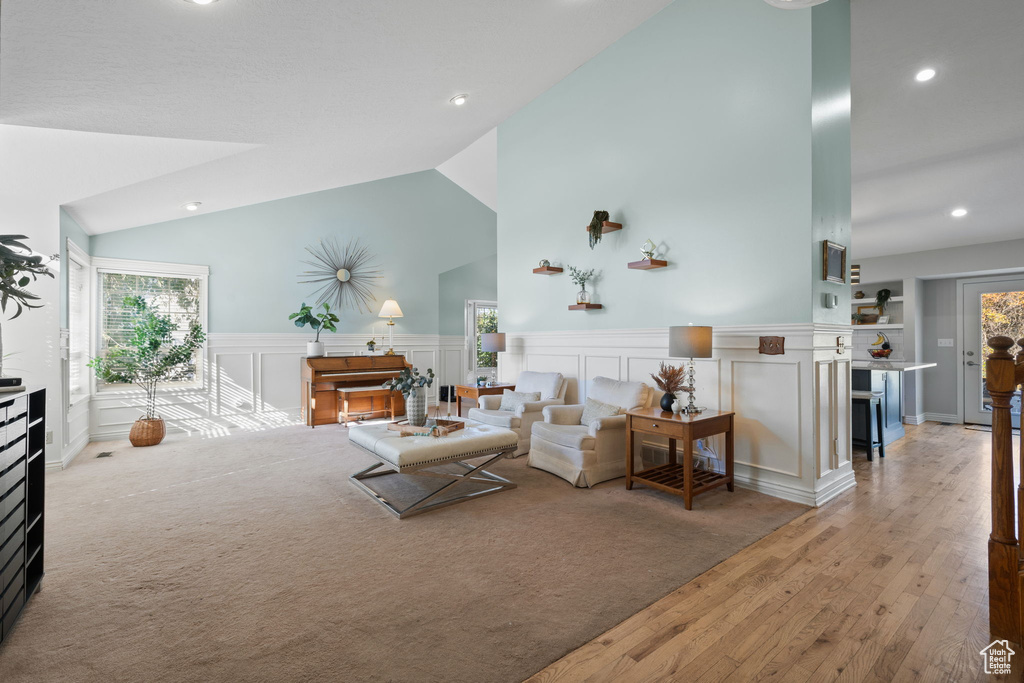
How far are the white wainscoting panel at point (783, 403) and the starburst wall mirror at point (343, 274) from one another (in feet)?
15.9

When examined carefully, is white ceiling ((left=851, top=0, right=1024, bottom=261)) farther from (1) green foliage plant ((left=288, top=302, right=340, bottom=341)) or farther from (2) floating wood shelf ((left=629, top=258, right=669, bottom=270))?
(1) green foliage plant ((left=288, top=302, right=340, bottom=341))

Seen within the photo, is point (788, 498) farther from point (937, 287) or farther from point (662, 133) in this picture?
point (937, 287)

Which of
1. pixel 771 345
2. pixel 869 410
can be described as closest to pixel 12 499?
pixel 771 345

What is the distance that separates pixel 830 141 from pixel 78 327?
23.9 feet

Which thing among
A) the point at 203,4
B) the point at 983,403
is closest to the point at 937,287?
the point at 983,403

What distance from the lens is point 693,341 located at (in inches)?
135

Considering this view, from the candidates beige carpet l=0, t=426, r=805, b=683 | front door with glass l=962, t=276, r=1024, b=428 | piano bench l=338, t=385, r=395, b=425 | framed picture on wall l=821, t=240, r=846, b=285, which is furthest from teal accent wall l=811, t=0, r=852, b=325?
piano bench l=338, t=385, r=395, b=425

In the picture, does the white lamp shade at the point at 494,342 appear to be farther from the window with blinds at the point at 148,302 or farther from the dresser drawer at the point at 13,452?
the dresser drawer at the point at 13,452

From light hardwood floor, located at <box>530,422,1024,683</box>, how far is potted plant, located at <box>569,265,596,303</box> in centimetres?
270

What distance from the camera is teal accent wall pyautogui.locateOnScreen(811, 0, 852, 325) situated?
329cm

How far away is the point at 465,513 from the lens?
10.4ft

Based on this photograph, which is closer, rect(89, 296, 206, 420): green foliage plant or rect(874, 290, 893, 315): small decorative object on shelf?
rect(89, 296, 206, 420): green foliage plant

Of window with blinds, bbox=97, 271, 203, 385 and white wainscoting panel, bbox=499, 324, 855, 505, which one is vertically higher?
window with blinds, bbox=97, 271, 203, 385

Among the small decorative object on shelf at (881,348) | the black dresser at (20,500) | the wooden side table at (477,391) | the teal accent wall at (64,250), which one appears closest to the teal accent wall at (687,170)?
the wooden side table at (477,391)
